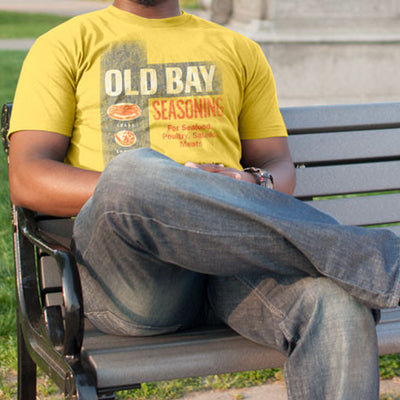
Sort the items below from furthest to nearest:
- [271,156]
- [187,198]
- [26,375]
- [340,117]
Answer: [340,117], [271,156], [26,375], [187,198]

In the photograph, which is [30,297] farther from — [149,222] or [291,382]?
[291,382]

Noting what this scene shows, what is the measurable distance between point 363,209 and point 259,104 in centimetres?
70

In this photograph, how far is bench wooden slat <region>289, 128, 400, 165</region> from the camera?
319cm

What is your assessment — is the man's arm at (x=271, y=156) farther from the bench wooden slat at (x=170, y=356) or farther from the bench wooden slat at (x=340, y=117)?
the bench wooden slat at (x=170, y=356)

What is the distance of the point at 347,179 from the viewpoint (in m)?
3.23

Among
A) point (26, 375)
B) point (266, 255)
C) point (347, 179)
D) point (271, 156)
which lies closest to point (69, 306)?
point (266, 255)

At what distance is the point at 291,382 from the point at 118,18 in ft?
4.46

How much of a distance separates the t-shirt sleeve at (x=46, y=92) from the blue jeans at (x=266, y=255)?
497 millimetres

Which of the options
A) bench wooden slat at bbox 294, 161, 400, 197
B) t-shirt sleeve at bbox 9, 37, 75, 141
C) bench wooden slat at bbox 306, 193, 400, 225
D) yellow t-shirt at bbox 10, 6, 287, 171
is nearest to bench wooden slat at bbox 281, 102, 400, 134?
bench wooden slat at bbox 294, 161, 400, 197

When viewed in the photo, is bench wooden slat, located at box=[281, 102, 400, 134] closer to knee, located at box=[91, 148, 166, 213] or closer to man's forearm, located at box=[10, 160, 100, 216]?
man's forearm, located at box=[10, 160, 100, 216]

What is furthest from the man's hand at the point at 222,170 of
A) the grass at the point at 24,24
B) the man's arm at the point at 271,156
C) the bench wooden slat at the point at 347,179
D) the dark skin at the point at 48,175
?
the grass at the point at 24,24

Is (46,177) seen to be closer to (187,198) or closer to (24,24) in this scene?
(187,198)

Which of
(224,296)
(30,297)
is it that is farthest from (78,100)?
(224,296)

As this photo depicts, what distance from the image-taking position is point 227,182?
2018mm
